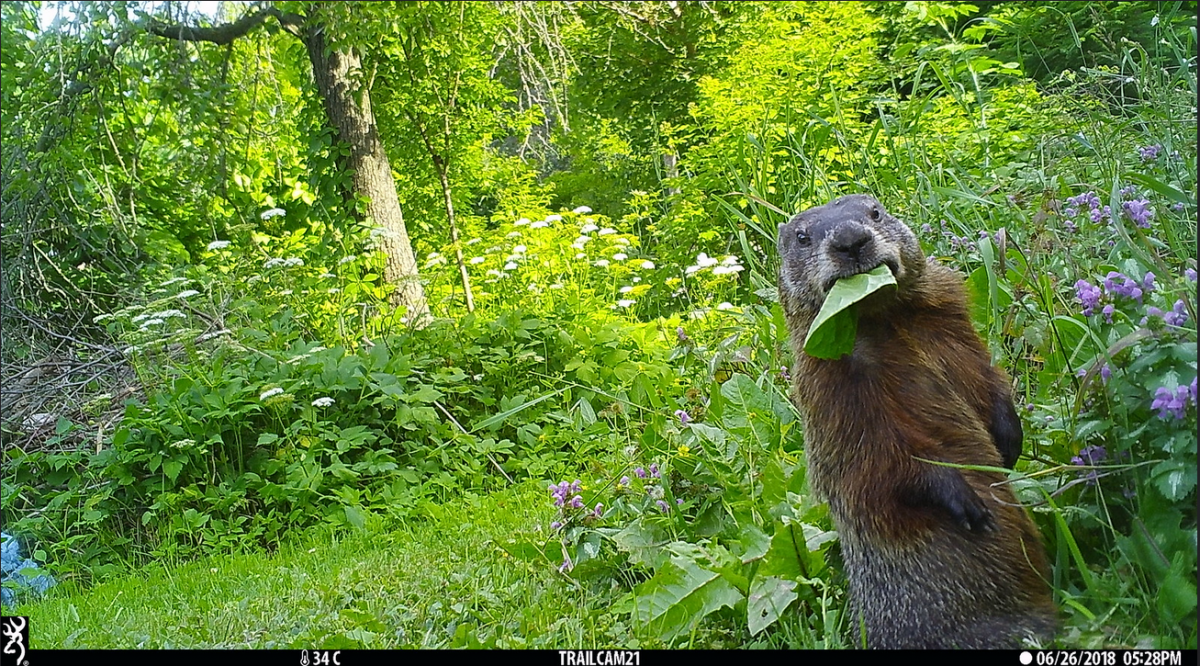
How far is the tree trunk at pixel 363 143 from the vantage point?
7.89 m

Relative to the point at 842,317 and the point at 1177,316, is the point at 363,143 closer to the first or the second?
the point at 842,317

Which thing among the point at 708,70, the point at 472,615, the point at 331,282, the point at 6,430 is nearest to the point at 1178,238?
the point at 472,615

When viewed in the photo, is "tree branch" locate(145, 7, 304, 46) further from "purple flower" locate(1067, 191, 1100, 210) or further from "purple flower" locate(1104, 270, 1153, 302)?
"purple flower" locate(1104, 270, 1153, 302)

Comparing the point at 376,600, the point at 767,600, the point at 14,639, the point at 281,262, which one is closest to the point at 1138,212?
the point at 767,600

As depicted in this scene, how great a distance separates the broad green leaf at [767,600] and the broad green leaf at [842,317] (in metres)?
0.61

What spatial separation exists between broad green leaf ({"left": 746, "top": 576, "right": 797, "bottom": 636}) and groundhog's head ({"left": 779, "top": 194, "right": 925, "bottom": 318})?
737 mm

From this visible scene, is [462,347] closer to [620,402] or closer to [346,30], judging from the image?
[346,30]

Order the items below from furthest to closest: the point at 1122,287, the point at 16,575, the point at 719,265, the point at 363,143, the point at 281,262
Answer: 1. the point at 363,143
2. the point at 281,262
3. the point at 719,265
4. the point at 16,575
5. the point at 1122,287

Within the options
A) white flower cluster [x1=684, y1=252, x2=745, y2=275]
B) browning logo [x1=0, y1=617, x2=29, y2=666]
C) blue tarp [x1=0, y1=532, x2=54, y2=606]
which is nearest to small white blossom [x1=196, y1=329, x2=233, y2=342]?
blue tarp [x1=0, y1=532, x2=54, y2=606]

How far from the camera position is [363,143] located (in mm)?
8062

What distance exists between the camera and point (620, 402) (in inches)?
150

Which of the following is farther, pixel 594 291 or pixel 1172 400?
pixel 594 291

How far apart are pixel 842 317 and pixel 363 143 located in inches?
254

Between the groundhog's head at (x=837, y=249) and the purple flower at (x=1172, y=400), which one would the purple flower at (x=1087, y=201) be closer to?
the groundhog's head at (x=837, y=249)
